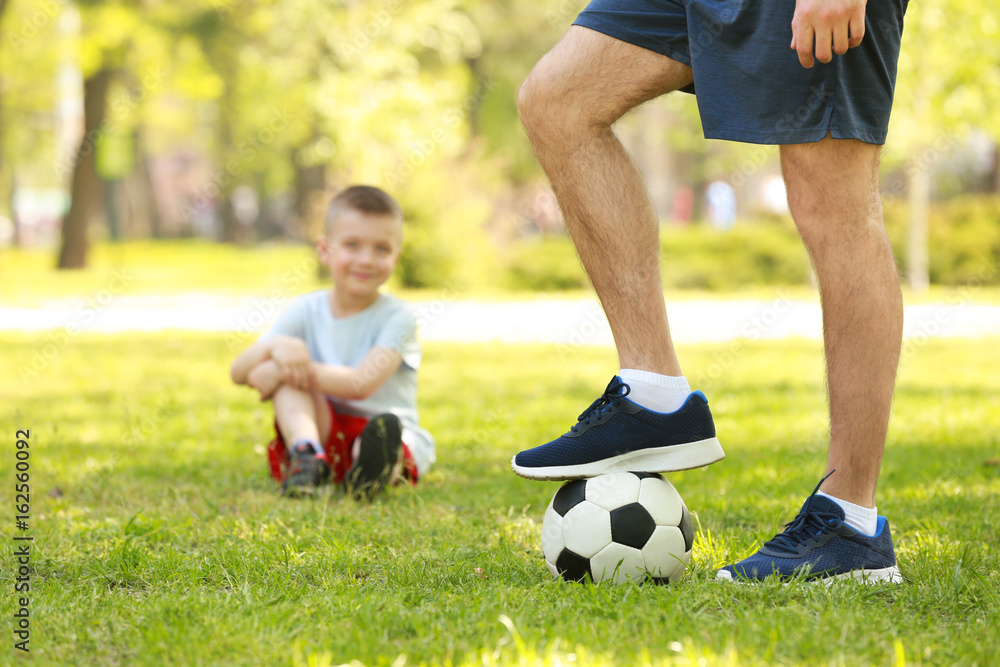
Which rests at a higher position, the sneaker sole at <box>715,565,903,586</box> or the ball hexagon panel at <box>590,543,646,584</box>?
the ball hexagon panel at <box>590,543,646,584</box>

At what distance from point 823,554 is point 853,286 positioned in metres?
0.70

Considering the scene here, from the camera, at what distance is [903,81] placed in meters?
15.3

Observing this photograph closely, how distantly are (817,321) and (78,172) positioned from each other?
1487 centimetres

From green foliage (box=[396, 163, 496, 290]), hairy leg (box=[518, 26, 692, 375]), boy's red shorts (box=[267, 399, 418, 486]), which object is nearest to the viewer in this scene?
hairy leg (box=[518, 26, 692, 375])

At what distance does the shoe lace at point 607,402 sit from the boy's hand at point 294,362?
1.54 meters

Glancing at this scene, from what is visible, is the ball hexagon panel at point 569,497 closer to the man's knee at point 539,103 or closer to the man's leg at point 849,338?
the man's leg at point 849,338

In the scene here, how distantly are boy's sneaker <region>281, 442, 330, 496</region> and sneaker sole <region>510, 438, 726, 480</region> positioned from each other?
53.6 inches

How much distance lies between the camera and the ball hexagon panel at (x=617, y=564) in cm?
245

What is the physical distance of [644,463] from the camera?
8.46ft

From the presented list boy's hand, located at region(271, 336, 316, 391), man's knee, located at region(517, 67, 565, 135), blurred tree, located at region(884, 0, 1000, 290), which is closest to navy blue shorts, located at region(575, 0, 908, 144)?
man's knee, located at region(517, 67, 565, 135)

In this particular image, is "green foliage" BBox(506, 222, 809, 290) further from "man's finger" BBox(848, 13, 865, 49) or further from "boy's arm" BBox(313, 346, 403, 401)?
"man's finger" BBox(848, 13, 865, 49)

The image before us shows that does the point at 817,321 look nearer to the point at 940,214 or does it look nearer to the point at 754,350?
the point at 754,350

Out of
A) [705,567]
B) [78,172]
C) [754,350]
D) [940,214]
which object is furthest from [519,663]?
[78,172]

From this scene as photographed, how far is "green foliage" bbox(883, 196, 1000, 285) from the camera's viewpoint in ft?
55.4
